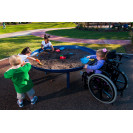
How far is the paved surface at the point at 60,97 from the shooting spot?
2906mm

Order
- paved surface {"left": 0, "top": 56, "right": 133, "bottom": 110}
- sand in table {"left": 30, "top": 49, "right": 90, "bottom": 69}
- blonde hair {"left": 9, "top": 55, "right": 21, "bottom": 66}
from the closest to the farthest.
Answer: blonde hair {"left": 9, "top": 55, "right": 21, "bottom": 66} → paved surface {"left": 0, "top": 56, "right": 133, "bottom": 110} → sand in table {"left": 30, "top": 49, "right": 90, "bottom": 69}

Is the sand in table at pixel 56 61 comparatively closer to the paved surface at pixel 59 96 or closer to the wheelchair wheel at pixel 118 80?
the paved surface at pixel 59 96

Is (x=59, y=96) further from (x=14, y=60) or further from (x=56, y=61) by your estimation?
(x=14, y=60)

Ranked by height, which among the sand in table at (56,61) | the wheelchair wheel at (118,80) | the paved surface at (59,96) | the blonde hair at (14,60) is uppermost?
the blonde hair at (14,60)

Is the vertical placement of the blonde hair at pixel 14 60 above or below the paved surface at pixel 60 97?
above

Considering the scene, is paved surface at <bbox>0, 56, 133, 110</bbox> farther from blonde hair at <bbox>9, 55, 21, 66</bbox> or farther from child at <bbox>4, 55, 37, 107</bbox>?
blonde hair at <bbox>9, 55, 21, 66</bbox>

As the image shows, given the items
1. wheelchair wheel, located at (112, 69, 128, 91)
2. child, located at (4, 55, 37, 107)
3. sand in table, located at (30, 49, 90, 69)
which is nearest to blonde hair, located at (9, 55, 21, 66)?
child, located at (4, 55, 37, 107)

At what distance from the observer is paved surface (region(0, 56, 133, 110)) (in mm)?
2906

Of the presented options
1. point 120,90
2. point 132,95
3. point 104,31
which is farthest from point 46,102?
point 104,31

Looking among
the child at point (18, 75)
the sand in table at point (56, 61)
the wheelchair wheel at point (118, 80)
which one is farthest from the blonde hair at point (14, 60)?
the wheelchair wheel at point (118, 80)

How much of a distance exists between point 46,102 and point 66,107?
1.85 ft

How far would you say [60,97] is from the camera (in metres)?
3.24

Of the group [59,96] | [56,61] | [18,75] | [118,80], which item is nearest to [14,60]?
[18,75]

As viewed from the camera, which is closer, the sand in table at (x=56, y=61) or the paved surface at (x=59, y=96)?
the paved surface at (x=59, y=96)
